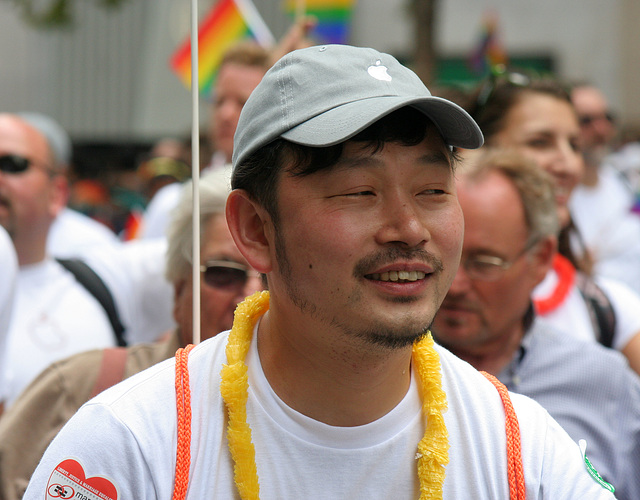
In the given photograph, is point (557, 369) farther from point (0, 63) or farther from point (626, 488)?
point (0, 63)

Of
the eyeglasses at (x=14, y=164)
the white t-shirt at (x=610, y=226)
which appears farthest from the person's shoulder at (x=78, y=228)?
the white t-shirt at (x=610, y=226)

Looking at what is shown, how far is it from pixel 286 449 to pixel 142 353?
99 cm

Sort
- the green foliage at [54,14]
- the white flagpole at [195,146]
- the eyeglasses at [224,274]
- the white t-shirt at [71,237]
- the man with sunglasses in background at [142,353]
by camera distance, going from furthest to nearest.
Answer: the green foliage at [54,14] < the white t-shirt at [71,237] < the eyeglasses at [224,274] < the man with sunglasses in background at [142,353] < the white flagpole at [195,146]

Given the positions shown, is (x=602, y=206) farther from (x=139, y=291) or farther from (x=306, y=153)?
(x=306, y=153)

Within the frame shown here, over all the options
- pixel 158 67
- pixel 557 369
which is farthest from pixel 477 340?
pixel 158 67

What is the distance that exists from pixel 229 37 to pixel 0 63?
1354 centimetres

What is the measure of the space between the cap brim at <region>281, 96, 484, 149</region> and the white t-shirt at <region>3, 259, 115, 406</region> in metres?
1.92

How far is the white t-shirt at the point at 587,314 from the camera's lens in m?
3.06

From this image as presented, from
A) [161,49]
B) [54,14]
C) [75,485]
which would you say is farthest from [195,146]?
[161,49]

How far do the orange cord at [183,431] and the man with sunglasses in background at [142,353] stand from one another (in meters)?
0.76

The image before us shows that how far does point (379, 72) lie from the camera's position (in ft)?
5.16

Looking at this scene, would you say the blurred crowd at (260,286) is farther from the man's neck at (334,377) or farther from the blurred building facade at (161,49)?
the blurred building facade at (161,49)

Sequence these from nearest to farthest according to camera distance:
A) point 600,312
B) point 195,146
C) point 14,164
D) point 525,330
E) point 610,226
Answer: point 195,146, point 525,330, point 600,312, point 14,164, point 610,226

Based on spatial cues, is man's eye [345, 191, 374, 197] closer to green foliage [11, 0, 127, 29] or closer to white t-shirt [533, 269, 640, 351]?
white t-shirt [533, 269, 640, 351]
